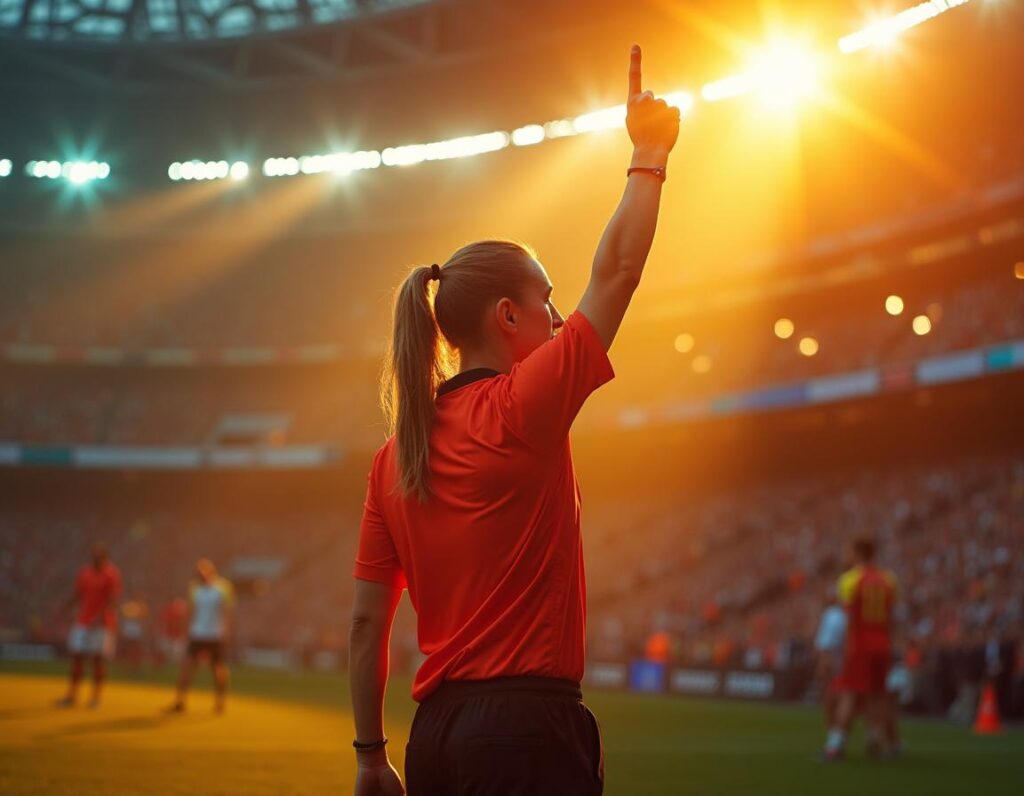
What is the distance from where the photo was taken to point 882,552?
32.4 metres

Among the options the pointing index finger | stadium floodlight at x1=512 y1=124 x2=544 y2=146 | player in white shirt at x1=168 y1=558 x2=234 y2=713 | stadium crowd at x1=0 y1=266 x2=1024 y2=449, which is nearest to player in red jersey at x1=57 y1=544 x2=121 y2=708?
player in white shirt at x1=168 y1=558 x2=234 y2=713

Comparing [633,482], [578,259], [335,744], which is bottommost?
[335,744]

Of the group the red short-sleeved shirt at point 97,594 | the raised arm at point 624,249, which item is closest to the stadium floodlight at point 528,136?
the red short-sleeved shirt at point 97,594

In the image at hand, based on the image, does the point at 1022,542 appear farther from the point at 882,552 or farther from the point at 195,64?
the point at 195,64

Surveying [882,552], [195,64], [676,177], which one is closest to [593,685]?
[882,552]

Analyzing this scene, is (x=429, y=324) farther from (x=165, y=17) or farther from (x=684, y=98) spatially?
(x=165, y=17)

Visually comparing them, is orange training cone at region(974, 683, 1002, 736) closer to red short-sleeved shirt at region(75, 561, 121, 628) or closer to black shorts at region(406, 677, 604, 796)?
red short-sleeved shirt at region(75, 561, 121, 628)

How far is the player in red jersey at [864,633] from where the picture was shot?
13109 millimetres

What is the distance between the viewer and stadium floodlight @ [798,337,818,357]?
136 ft

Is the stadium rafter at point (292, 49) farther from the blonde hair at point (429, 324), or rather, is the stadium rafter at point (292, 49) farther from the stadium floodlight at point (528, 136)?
the blonde hair at point (429, 324)

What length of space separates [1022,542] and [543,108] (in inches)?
877

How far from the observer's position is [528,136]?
47.3 meters

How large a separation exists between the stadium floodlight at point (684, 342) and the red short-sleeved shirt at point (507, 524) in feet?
148

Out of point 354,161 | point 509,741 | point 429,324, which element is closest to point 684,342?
point 354,161
